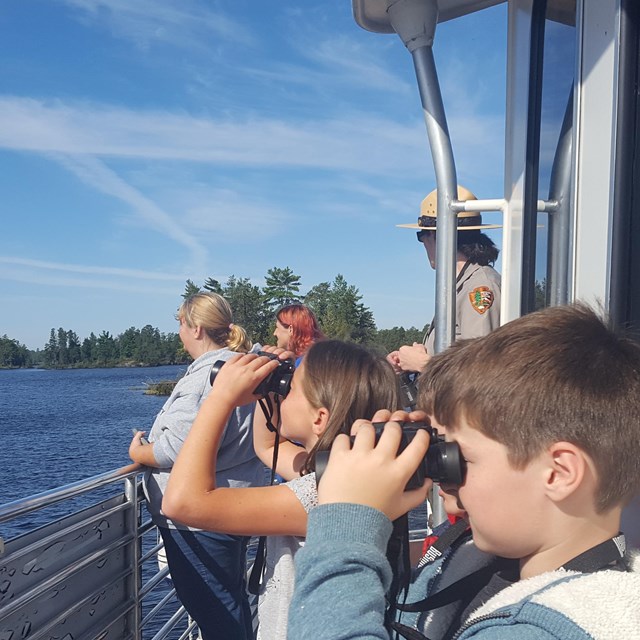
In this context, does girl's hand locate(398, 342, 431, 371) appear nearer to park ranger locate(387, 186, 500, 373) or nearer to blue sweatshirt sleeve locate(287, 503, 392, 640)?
park ranger locate(387, 186, 500, 373)

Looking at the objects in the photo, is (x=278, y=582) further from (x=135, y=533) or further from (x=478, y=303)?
(x=478, y=303)

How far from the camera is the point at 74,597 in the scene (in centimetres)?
272

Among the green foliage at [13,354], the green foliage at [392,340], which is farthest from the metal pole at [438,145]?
the green foliage at [13,354]

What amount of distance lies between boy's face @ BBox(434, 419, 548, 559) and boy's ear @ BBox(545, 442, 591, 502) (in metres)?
0.01

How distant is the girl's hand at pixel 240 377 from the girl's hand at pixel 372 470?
0.99m

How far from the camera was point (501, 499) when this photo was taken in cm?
106

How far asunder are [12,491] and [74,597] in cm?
2490

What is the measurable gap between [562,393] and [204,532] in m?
2.23

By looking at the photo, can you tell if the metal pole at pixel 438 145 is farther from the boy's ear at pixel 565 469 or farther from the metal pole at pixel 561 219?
the boy's ear at pixel 565 469

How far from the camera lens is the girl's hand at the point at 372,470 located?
102cm

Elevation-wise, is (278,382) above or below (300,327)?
below

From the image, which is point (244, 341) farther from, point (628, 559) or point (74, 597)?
point (628, 559)

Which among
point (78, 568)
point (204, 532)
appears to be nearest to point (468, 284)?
point (204, 532)

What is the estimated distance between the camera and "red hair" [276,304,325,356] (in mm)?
4145
